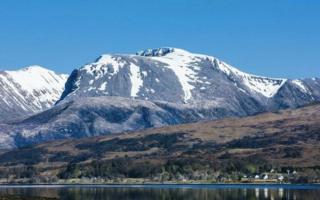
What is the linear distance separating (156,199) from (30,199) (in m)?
31.6

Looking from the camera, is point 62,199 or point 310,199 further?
point 62,199

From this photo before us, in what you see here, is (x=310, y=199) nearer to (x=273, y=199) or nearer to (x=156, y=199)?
(x=273, y=199)

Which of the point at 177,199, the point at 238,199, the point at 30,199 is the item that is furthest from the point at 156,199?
the point at 30,199

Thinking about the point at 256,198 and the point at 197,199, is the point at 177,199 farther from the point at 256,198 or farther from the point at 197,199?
the point at 256,198

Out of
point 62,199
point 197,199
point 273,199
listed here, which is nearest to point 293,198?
point 273,199

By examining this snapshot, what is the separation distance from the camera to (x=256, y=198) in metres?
195

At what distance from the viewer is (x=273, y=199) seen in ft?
Result: 617

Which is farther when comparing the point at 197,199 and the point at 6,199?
the point at 197,199

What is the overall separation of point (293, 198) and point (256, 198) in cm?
865

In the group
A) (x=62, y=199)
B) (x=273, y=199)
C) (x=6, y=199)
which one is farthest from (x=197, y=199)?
(x=6, y=199)

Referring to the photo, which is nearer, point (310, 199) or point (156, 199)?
point (310, 199)

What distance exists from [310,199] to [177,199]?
33.3 meters

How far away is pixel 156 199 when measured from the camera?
19550 cm

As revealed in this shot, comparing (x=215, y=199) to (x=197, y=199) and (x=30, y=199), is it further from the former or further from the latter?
(x=30, y=199)
